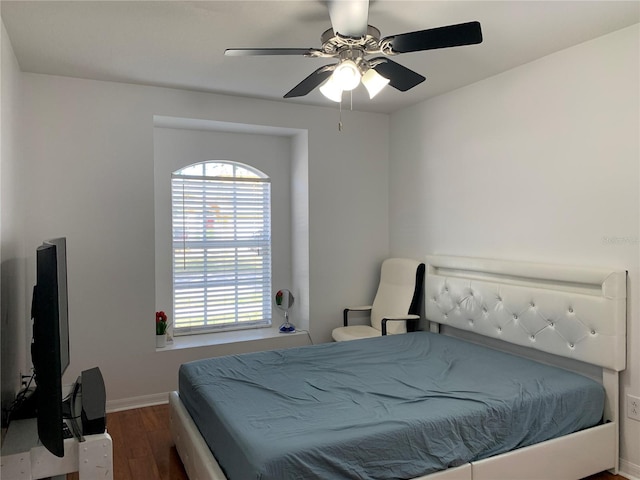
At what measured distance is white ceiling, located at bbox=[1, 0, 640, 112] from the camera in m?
2.42

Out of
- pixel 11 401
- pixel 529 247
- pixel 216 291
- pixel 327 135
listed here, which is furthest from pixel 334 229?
pixel 11 401

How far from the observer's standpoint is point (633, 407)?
106 inches

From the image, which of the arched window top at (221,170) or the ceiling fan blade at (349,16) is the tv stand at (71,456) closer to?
the ceiling fan blade at (349,16)

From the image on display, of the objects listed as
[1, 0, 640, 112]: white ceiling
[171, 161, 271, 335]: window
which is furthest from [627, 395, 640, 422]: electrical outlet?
[171, 161, 271, 335]: window

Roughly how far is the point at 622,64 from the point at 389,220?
2488mm

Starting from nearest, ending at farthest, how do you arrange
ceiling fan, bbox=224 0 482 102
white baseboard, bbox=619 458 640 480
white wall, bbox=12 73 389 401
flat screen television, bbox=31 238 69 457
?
1. flat screen television, bbox=31 238 69 457
2. ceiling fan, bbox=224 0 482 102
3. white baseboard, bbox=619 458 640 480
4. white wall, bbox=12 73 389 401

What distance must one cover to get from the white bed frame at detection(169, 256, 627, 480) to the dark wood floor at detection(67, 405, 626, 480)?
0.11m

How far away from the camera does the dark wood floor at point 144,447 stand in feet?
8.97

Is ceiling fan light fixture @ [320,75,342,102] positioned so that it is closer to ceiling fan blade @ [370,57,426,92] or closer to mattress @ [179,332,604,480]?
ceiling fan blade @ [370,57,426,92]

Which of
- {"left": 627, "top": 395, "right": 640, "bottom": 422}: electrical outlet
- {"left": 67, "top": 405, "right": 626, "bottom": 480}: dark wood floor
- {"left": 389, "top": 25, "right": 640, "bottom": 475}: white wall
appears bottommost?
{"left": 67, "top": 405, "right": 626, "bottom": 480}: dark wood floor

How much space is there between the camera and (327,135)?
4520 millimetres

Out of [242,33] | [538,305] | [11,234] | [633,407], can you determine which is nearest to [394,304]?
[538,305]

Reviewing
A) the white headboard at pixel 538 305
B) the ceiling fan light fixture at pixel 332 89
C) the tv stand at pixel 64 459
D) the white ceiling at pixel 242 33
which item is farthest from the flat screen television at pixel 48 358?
the white headboard at pixel 538 305

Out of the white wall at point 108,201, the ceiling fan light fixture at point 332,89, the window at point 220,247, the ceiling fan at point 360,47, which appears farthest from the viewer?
the window at point 220,247
